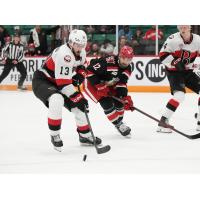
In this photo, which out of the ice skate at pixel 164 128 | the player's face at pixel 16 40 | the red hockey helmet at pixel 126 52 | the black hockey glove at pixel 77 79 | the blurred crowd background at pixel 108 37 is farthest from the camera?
the player's face at pixel 16 40

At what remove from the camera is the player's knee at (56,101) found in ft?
10.6

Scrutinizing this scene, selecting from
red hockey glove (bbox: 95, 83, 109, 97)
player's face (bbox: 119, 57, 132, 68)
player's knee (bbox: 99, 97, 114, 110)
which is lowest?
player's knee (bbox: 99, 97, 114, 110)

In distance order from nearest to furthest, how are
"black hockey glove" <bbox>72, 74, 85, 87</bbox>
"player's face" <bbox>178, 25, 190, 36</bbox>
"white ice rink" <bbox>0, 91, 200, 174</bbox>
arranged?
"white ice rink" <bbox>0, 91, 200, 174</bbox>, "black hockey glove" <bbox>72, 74, 85, 87</bbox>, "player's face" <bbox>178, 25, 190, 36</bbox>

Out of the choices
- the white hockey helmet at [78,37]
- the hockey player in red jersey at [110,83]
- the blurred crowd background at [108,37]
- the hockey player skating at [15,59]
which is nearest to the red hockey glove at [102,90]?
the hockey player in red jersey at [110,83]

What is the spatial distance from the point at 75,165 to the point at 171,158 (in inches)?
25.9

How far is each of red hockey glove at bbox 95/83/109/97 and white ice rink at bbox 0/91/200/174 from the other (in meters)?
0.36

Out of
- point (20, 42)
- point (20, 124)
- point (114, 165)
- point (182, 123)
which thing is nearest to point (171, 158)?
point (114, 165)

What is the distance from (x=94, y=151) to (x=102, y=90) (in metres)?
0.60

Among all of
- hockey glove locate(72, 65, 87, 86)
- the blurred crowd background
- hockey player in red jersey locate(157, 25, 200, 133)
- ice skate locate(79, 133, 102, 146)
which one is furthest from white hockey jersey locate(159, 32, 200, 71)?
the blurred crowd background

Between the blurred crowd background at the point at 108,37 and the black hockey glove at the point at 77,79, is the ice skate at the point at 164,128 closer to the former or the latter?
the black hockey glove at the point at 77,79

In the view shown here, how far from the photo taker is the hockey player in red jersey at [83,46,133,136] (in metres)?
3.81

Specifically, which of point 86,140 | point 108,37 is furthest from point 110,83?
point 108,37

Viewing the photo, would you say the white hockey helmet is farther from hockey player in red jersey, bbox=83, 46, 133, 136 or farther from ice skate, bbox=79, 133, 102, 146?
ice skate, bbox=79, 133, 102, 146

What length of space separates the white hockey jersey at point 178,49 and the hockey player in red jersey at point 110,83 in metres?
0.41
